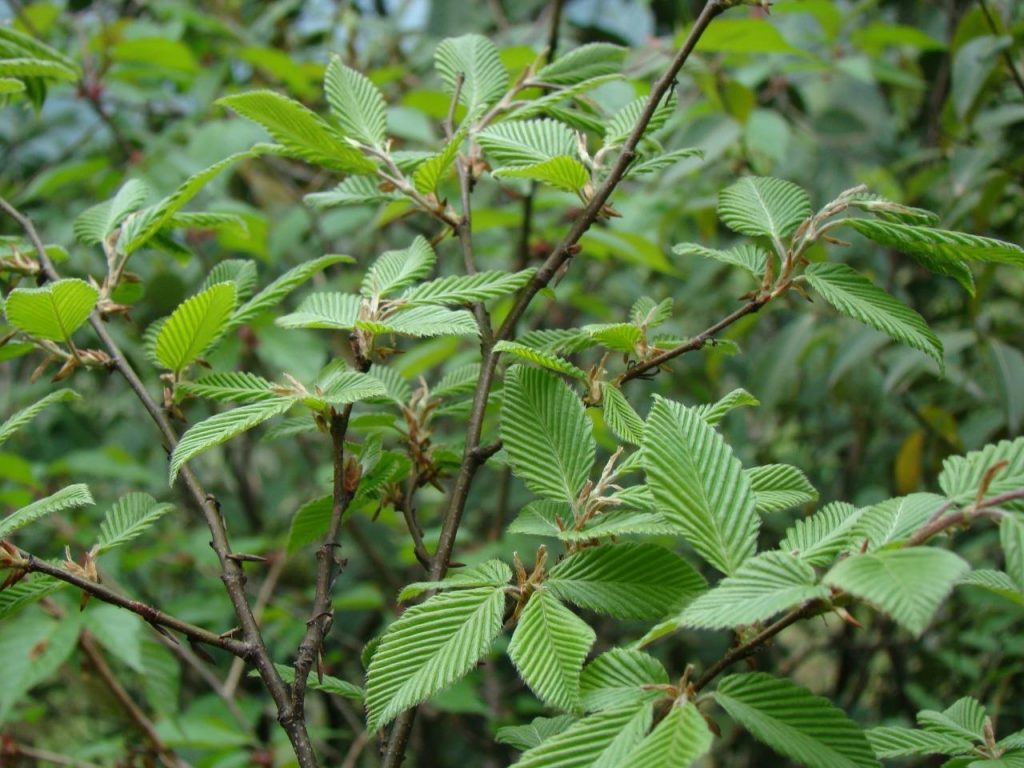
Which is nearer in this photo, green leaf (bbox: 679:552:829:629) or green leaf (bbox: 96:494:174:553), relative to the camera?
green leaf (bbox: 679:552:829:629)

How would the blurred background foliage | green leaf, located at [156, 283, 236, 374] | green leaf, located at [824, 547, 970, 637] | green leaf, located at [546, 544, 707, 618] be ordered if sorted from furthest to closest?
the blurred background foliage → green leaf, located at [156, 283, 236, 374] → green leaf, located at [546, 544, 707, 618] → green leaf, located at [824, 547, 970, 637]

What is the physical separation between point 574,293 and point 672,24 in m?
0.73

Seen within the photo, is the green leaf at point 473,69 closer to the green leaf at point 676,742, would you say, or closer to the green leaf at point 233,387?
the green leaf at point 233,387

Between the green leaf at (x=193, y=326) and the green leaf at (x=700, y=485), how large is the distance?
0.24m

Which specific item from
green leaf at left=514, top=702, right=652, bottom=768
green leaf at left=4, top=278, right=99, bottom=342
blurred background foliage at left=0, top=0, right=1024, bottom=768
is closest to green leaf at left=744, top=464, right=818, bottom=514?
green leaf at left=514, top=702, right=652, bottom=768

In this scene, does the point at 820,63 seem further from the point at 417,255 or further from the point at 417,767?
the point at 417,767

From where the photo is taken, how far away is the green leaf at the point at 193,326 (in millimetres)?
508

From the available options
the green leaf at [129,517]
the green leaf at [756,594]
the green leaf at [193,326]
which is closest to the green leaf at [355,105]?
the green leaf at [193,326]

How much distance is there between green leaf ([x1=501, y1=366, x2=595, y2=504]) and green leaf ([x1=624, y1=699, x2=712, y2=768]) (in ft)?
0.42

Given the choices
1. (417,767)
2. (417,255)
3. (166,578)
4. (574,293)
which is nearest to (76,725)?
(166,578)

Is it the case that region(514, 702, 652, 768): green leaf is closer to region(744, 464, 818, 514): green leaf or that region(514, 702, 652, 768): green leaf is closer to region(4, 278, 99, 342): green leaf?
region(744, 464, 818, 514): green leaf

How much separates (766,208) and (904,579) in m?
0.26

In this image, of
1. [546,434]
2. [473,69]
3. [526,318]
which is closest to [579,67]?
[473,69]

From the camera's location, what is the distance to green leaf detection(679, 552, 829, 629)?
1.06 ft
